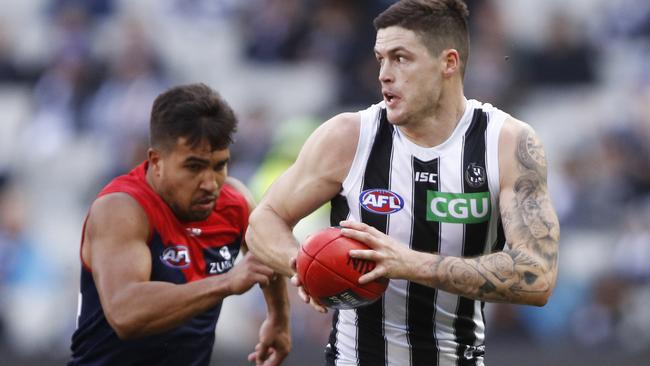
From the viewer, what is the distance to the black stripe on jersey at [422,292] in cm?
541

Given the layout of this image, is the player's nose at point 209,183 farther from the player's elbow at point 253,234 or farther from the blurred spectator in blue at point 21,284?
the blurred spectator in blue at point 21,284

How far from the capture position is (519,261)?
16.2 ft

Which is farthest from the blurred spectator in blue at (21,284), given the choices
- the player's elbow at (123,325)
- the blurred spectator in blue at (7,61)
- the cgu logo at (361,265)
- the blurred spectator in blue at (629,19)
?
the blurred spectator in blue at (629,19)

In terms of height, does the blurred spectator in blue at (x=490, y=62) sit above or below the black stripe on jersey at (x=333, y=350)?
above

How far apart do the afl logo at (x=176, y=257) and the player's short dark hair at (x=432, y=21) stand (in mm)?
1701

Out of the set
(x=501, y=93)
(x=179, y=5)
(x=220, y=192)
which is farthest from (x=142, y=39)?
(x=220, y=192)

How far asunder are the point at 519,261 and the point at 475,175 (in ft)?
1.94

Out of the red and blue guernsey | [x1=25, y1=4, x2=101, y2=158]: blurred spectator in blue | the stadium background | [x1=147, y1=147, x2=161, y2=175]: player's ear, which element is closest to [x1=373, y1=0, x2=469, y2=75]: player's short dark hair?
[x1=147, y1=147, x2=161, y2=175]: player's ear

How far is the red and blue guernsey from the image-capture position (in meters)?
6.02

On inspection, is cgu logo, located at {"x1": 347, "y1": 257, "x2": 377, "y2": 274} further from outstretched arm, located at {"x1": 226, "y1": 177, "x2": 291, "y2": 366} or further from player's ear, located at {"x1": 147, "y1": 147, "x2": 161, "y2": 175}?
player's ear, located at {"x1": 147, "y1": 147, "x2": 161, "y2": 175}

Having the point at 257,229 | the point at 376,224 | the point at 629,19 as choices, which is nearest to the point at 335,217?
the point at 376,224

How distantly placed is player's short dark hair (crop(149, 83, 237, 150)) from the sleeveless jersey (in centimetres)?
93

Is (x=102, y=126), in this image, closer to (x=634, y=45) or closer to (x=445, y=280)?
(x=634, y=45)

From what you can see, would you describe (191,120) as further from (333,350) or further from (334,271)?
(334,271)
